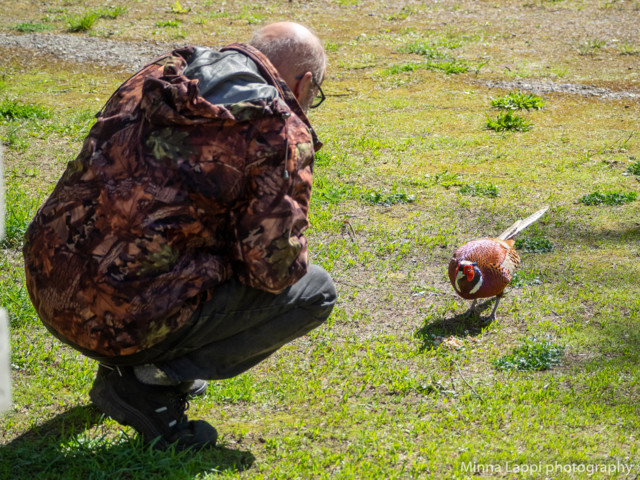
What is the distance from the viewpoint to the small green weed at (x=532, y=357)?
12.8 ft

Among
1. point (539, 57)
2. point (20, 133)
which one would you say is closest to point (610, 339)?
point (20, 133)

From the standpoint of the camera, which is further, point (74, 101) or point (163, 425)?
point (74, 101)

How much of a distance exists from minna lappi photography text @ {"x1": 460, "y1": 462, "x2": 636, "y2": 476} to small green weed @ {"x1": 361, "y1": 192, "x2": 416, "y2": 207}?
315 centimetres

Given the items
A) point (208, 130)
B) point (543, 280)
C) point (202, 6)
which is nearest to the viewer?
point (208, 130)

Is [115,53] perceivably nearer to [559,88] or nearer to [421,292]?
[559,88]

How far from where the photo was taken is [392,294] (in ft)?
15.4

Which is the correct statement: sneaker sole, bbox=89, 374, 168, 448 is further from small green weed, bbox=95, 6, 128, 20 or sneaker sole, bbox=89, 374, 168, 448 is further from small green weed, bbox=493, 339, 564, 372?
small green weed, bbox=95, 6, 128, 20

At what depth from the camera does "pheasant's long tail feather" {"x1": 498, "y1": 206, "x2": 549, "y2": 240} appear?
506 cm

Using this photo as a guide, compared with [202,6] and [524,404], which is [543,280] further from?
[202,6]

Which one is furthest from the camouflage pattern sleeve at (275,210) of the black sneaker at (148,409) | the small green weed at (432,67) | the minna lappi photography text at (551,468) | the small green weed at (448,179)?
the small green weed at (432,67)

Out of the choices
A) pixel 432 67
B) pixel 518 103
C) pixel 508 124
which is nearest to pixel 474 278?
pixel 508 124

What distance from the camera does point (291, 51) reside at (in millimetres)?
2973

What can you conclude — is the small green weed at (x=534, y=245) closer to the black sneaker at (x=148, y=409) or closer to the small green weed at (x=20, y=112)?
the black sneaker at (x=148, y=409)

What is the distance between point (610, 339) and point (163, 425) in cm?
257
